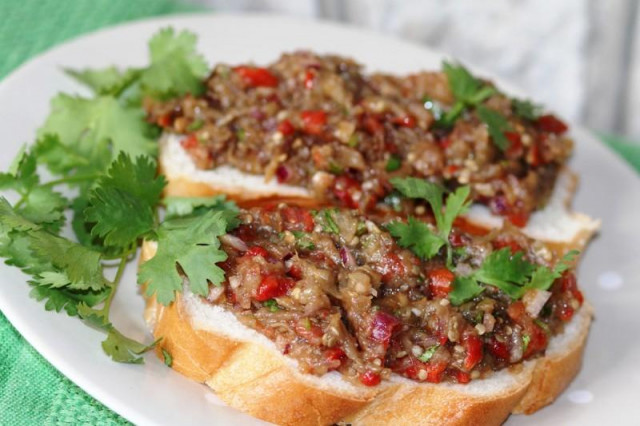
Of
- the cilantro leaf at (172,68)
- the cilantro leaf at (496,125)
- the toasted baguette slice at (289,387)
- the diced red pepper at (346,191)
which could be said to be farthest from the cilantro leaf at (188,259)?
the cilantro leaf at (496,125)

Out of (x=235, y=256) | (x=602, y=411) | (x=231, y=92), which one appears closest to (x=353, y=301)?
(x=235, y=256)

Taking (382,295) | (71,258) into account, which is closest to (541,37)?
(382,295)

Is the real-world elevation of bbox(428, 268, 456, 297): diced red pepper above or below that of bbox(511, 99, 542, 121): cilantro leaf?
below

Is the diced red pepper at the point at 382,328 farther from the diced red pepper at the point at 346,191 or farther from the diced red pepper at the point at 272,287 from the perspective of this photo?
the diced red pepper at the point at 346,191

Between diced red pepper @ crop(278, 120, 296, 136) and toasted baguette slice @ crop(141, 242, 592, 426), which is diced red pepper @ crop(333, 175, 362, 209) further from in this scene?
toasted baguette slice @ crop(141, 242, 592, 426)

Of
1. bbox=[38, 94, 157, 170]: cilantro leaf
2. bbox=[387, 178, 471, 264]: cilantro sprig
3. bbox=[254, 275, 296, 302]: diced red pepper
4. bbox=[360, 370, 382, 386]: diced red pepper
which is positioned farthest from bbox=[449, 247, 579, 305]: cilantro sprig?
bbox=[38, 94, 157, 170]: cilantro leaf

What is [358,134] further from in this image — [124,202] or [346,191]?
[124,202]
